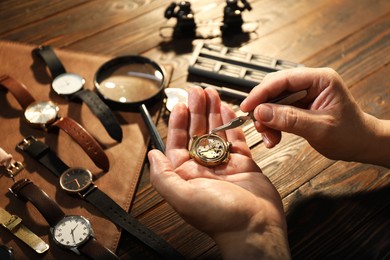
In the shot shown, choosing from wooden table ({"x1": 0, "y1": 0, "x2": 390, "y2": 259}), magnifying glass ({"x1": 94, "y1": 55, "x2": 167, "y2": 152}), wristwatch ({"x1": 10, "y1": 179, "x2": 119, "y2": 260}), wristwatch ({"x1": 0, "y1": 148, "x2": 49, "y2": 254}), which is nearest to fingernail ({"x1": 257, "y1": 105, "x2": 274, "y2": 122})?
wooden table ({"x1": 0, "y1": 0, "x2": 390, "y2": 259})

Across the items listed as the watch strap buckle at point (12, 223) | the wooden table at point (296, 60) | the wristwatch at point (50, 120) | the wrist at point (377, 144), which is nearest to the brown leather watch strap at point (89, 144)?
the wristwatch at point (50, 120)

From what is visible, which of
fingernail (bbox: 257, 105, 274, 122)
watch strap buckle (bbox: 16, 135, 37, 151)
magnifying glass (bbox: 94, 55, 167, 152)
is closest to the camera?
fingernail (bbox: 257, 105, 274, 122)

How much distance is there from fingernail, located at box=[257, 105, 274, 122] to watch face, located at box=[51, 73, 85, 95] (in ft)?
2.15

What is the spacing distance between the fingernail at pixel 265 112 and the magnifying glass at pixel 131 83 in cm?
38

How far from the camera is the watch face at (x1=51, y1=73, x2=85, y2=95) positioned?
4.31 feet

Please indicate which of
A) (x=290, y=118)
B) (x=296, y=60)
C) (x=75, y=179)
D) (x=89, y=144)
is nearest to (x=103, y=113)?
(x=89, y=144)

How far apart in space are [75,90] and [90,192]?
41 centimetres

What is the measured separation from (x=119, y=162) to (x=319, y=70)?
0.62 metres

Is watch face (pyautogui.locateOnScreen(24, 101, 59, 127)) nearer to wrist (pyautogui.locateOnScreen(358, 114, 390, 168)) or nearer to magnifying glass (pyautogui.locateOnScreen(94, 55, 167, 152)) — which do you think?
magnifying glass (pyautogui.locateOnScreen(94, 55, 167, 152))

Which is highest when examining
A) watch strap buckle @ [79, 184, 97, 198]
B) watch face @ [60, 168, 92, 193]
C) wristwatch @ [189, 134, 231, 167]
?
wristwatch @ [189, 134, 231, 167]

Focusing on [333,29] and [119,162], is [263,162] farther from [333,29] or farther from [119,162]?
[333,29]

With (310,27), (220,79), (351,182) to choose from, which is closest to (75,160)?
(220,79)

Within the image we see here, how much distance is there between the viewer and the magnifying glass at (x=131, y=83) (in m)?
1.28

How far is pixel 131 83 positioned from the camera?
1358 millimetres
